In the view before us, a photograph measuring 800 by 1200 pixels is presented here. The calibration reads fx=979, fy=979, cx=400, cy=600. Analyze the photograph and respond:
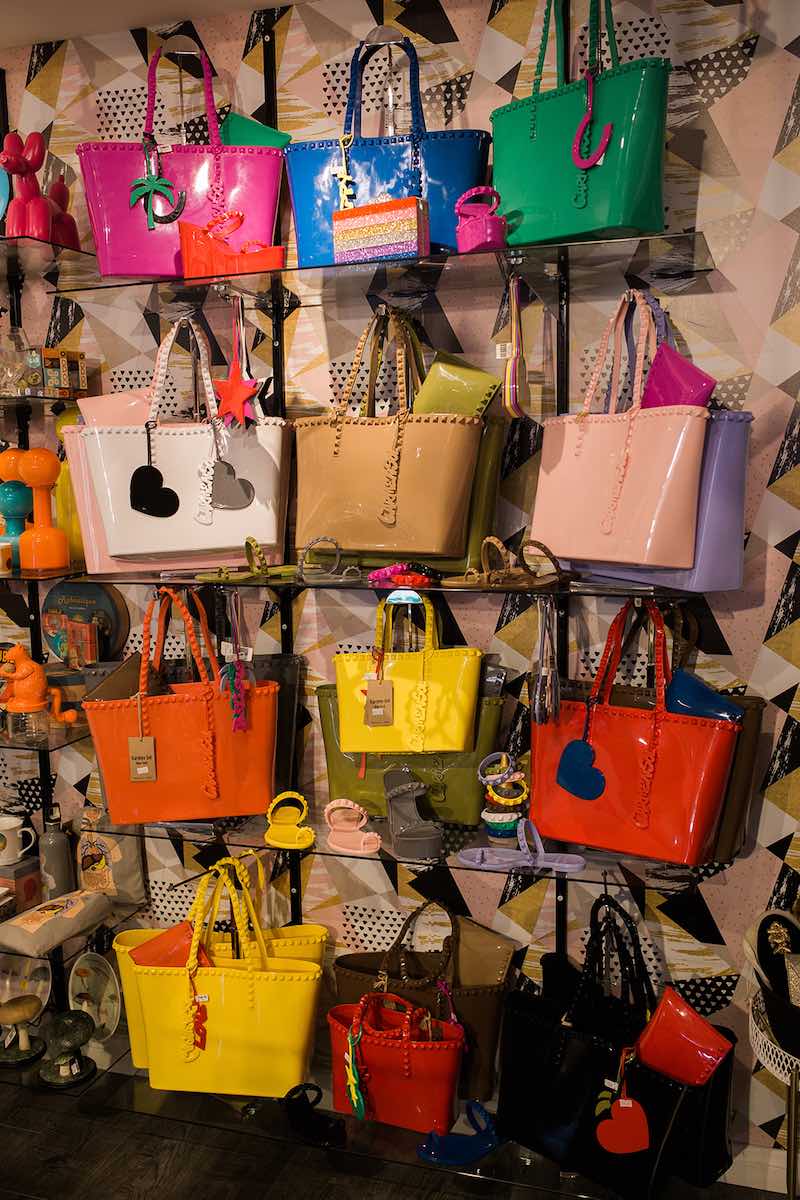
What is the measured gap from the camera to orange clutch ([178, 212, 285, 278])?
Answer: 273 cm

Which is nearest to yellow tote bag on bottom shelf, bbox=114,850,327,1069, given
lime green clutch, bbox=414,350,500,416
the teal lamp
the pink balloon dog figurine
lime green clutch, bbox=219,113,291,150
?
the teal lamp

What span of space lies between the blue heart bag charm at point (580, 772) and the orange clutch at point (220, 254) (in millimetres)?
1547

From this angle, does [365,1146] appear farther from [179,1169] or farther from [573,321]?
[573,321]

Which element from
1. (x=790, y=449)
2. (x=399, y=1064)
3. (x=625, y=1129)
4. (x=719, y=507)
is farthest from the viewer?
(x=399, y=1064)

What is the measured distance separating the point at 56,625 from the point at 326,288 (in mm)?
1451

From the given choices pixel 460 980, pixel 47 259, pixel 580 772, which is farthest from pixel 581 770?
pixel 47 259

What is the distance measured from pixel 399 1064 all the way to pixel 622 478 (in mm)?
1688

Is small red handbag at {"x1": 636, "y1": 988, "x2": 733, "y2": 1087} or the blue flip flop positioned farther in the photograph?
the blue flip flop

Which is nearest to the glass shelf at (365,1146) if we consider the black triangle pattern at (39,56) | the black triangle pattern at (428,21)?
the black triangle pattern at (428,21)

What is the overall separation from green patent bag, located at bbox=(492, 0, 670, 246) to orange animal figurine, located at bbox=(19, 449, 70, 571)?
1.58 metres

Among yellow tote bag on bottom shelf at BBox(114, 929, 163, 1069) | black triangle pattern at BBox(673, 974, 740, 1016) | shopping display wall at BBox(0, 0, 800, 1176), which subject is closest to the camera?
shopping display wall at BBox(0, 0, 800, 1176)

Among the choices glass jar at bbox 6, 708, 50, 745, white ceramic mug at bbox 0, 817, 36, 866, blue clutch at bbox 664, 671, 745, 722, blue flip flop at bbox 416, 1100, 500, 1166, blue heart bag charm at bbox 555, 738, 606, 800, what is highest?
blue clutch at bbox 664, 671, 745, 722

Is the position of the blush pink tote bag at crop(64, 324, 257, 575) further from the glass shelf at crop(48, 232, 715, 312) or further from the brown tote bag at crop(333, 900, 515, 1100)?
the brown tote bag at crop(333, 900, 515, 1100)

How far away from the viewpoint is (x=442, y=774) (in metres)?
2.75
